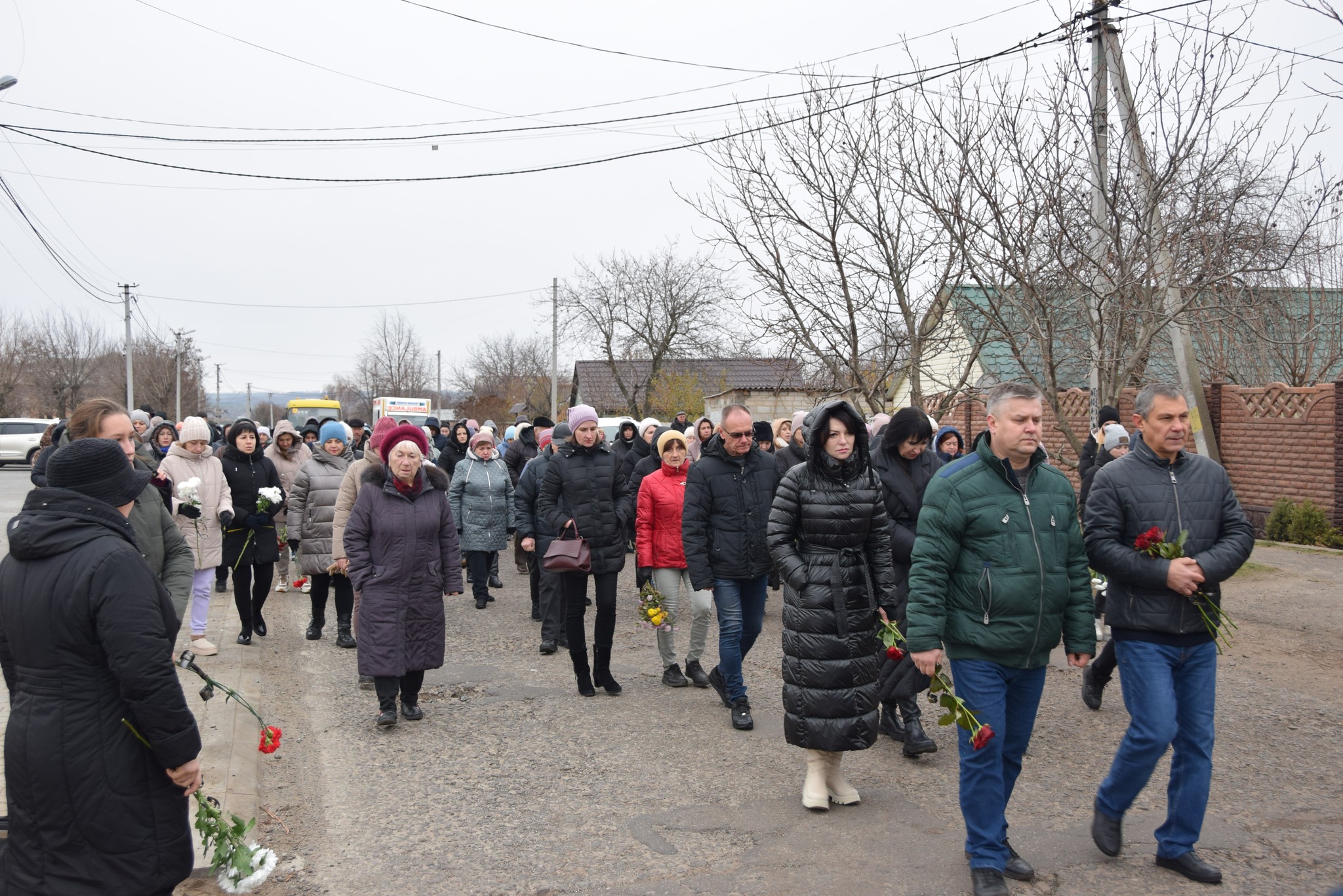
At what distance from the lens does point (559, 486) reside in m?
7.72

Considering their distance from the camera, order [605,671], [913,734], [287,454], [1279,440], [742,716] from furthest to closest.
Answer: [1279,440] < [287,454] < [605,671] < [742,716] < [913,734]

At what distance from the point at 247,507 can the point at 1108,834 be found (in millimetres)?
7633

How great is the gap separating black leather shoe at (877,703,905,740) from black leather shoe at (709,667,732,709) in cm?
100

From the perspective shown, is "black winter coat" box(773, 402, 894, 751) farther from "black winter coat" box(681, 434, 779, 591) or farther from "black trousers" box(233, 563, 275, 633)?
"black trousers" box(233, 563, 275, 633)

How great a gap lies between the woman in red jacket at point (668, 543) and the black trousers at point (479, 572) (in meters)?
4.12

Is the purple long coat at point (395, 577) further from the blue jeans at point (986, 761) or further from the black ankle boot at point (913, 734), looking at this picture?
the blue jeans at point (986, 761)

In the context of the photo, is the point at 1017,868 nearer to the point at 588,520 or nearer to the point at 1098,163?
the point at 588,520

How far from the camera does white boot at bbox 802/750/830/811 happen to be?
503 cm

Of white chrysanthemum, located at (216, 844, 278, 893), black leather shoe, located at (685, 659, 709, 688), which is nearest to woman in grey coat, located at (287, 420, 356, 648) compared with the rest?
black leather shoe, located at (685, 659, 709, 688)

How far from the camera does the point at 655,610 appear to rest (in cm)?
734

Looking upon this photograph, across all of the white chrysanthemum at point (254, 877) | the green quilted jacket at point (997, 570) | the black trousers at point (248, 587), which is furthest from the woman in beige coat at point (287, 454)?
the green quilted jacket at point (997, 570)

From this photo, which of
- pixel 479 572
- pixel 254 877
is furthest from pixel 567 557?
pixel 479 572

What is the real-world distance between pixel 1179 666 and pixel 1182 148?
24.3 ft

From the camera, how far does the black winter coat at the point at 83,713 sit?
3018mm
